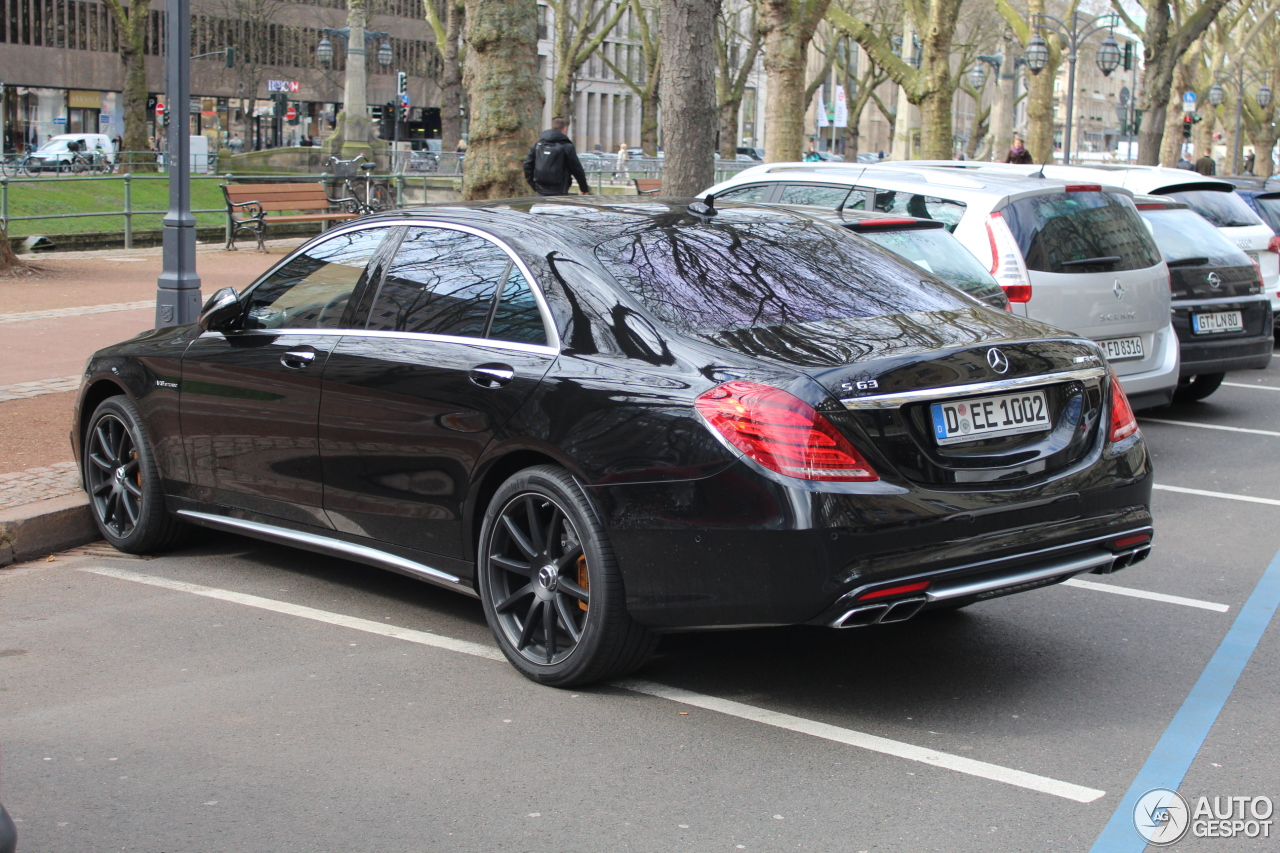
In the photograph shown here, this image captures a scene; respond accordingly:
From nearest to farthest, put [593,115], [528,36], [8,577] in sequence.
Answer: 1. [8,577]
2. [528,36]
3. [593,115]

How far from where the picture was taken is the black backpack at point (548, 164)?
606 inches

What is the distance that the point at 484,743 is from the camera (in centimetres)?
432

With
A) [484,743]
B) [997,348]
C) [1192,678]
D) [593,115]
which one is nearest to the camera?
[484,743]

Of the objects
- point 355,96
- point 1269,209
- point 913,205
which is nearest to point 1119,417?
point 913,205

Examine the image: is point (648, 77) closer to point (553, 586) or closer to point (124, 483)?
point (124, 483)

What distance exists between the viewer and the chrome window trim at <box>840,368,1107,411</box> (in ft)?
14.0

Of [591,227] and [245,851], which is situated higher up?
[591,227]

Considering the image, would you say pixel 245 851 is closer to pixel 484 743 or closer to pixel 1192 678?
pixel 484 743

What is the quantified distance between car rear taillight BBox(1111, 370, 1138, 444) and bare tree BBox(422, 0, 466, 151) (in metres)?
38.8

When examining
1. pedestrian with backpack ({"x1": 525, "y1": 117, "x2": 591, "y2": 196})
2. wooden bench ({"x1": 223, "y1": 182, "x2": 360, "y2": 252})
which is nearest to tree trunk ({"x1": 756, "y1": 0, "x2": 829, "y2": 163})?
pedestrian with backpack ({"x1": 525, "y1": 117, "x2": 591, "y2": 196})

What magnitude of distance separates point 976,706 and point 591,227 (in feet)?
6.72

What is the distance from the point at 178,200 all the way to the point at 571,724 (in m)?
6.05

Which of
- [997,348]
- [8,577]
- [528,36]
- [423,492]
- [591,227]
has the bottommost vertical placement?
[8,577]

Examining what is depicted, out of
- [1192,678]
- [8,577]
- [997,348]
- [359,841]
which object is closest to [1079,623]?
[1192,678]
